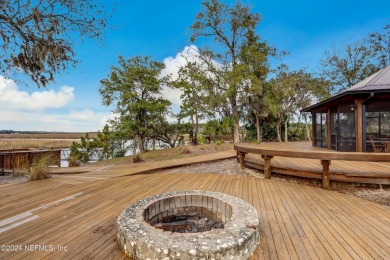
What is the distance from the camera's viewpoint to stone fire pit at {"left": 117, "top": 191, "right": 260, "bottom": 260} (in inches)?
75.9

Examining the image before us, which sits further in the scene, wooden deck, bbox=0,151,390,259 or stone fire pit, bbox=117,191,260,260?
wooden deck, bbox=0,151,390,259

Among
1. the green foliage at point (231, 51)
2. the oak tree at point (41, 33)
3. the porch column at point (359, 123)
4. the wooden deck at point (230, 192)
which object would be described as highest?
the green foliage at point (231, 51)

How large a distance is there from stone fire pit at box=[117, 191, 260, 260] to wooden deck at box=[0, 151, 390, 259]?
0.23m

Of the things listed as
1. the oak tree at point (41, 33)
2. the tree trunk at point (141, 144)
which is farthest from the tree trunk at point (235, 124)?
the oak tree at point (41, 33)

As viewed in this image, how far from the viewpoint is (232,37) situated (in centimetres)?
1568

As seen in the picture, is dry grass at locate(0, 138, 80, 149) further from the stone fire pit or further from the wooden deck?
the stone fire pit

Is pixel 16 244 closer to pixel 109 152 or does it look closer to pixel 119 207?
pixel 119 207

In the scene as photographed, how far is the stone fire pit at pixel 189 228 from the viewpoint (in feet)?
6.33

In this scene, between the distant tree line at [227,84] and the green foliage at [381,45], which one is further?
the green foliage at [381,45]

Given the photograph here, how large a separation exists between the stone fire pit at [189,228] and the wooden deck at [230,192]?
0.23 metres

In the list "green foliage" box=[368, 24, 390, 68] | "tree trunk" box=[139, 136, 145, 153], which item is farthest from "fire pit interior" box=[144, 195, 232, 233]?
"green foliage" box=[368, 24, 390, 68]

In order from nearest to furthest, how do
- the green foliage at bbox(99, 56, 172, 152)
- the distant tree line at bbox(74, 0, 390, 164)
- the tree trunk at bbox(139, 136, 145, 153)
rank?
the distant tree line at bbox(74, 0, 390, 164), the green foliage at bbox(99, 56, 172, 152), the tree trunk at bbox(139, 136, 145, 153)

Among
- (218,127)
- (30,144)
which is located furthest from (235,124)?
(30,144)

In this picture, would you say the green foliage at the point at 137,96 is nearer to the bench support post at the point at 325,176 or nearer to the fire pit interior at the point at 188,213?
the fire pit interior at the point at 188,213
